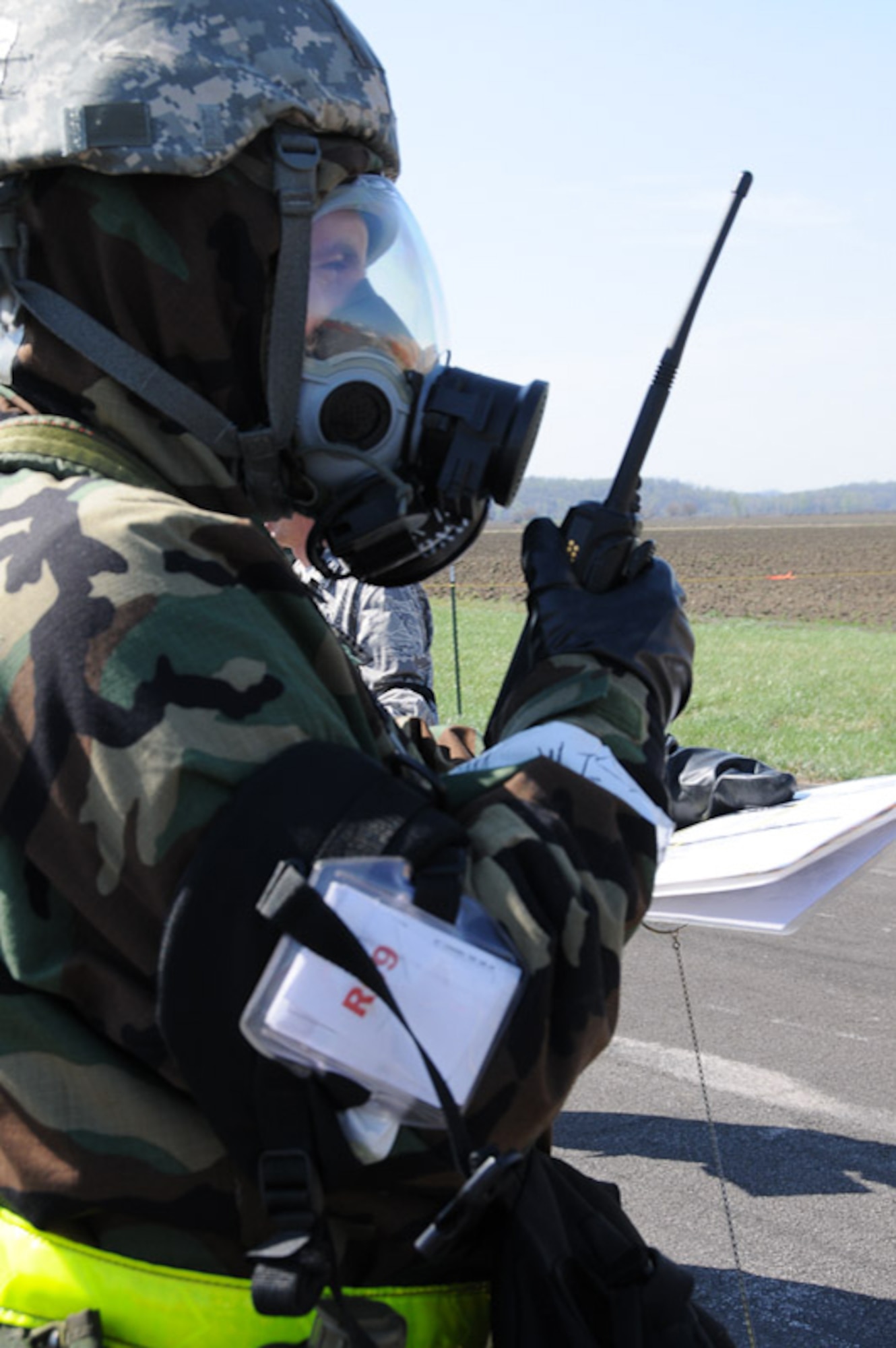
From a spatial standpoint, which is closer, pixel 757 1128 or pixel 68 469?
pixel 68 469

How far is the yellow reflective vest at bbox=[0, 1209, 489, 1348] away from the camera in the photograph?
4.00 ft

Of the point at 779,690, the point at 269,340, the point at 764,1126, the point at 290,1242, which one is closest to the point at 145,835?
the point at 290,1242

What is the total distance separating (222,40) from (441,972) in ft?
3.12

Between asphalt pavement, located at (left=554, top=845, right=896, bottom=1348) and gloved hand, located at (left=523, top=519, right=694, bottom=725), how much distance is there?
1.17m

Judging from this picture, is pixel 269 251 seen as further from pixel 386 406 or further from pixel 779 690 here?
pixel 779 690

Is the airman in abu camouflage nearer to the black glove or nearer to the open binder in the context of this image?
the open binder

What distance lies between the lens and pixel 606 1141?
402cm

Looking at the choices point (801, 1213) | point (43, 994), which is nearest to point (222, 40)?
point (43, 994)

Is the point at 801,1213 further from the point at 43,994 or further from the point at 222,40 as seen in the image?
the point at 222,40

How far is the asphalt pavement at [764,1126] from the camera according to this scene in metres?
3.32

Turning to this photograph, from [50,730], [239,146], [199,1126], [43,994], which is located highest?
[239,146]

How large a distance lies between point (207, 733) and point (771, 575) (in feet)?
123

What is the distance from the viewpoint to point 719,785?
353 cm

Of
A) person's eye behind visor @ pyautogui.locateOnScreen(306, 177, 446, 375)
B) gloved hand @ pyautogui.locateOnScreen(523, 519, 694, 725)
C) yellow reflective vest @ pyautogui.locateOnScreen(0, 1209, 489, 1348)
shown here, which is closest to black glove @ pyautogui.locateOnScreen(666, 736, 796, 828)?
gloved hand @ pyautogui.locateOnScreen(523, 519, 694, 725)
